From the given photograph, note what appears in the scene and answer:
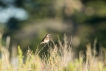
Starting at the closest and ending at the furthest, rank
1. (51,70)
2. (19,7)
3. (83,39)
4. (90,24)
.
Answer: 1. (51,70)
2. (83,39)
3. (90,24)
4. (19,7)

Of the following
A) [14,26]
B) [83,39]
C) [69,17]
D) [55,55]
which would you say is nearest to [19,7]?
[14,26]

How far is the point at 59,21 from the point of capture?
71.8ft

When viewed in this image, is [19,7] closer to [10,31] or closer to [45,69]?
[10,31]

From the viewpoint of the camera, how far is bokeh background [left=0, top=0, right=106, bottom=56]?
20766 millimetres

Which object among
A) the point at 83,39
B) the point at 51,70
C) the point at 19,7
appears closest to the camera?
the point at 51,70

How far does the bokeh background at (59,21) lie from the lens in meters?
20.8

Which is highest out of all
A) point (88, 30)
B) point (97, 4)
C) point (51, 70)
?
point (97, 4)

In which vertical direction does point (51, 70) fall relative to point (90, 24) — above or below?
below

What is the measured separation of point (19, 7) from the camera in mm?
23859

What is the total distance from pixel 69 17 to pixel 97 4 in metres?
1.66

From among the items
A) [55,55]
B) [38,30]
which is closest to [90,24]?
[38,30]

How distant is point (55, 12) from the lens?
2214 centimetres

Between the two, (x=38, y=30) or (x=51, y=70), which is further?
(x=38, y=30)

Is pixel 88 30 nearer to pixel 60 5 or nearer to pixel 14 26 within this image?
pixel 60 5
